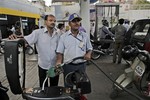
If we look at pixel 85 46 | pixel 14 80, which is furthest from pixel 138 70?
pixel 14 80

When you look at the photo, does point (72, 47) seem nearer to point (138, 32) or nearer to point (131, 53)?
point (131, 53)

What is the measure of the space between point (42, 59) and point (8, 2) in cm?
501

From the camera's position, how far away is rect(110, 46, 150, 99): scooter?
13.7 ft

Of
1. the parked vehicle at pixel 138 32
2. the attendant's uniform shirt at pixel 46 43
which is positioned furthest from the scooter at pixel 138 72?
the parked vehicle at pixel 138 32

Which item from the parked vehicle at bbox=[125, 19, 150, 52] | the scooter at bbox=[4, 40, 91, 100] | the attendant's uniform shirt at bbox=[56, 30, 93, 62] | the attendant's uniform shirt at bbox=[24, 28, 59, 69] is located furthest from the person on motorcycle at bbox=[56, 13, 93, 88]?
the parked vehicle at bbox=[125, 19, 150, 52]

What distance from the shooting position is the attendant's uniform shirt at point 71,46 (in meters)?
3.41

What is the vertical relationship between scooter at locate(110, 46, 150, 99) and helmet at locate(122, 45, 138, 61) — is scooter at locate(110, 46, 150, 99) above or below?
below

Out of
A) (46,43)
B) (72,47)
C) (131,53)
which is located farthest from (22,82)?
(131,53)

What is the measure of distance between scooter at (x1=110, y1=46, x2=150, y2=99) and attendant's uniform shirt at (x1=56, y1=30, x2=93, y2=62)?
1140 mm

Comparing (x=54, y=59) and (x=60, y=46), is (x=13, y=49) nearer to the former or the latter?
(x=60, y=46)

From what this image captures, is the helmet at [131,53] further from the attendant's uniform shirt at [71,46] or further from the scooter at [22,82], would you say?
the scooter at [22,82]

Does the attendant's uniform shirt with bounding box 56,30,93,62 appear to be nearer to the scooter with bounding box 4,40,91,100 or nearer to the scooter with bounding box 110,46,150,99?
the scooter with bounding box 4,40,91,100

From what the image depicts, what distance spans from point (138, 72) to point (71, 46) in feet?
5.26

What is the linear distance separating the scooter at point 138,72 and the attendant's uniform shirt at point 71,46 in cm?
114
